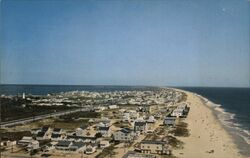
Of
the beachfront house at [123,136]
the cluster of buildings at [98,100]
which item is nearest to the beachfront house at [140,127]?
the beachfront house at [123,136]

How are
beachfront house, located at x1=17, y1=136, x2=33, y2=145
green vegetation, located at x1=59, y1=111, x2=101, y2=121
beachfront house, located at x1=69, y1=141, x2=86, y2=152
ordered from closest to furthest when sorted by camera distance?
1. beachfront house, located at x1=69, y1=141, x2=86, y2=152
2. beachfront house, located at x1=17, y1=136, x2=33, y2=145
3. green vegetation, located at x1=59, y1=111, x2=101, y2=121

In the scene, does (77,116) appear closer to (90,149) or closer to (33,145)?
(33,145)

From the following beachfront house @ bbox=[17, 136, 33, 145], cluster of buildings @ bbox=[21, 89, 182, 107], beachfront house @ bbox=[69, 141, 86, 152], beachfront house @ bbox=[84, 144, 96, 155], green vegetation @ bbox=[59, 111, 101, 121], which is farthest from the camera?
cluster of buildings @ bbox=[21, 89, 182, 107]

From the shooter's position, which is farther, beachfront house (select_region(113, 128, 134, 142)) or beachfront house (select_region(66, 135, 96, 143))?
beachfront house (select_region(113, 128, 134, 142))

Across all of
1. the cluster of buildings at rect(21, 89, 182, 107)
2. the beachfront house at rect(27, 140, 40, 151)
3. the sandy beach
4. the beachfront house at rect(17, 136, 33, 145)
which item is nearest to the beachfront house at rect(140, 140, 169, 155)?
the sandy beach

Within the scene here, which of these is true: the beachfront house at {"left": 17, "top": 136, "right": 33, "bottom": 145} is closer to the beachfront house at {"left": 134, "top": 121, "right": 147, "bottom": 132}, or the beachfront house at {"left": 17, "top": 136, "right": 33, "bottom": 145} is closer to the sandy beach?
the beachfront house at {"left": 134, "top": 121, "right": 147, "bottom": 132}

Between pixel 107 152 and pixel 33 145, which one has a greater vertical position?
pixel 33 145

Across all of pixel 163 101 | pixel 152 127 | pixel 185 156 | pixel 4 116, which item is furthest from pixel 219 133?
pixel 163 101

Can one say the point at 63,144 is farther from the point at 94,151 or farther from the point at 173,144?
the point at 173,144

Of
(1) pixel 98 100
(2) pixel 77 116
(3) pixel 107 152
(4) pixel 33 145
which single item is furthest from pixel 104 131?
(1) pixel 98 100

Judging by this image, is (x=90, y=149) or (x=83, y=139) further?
(x=83, y=139)
